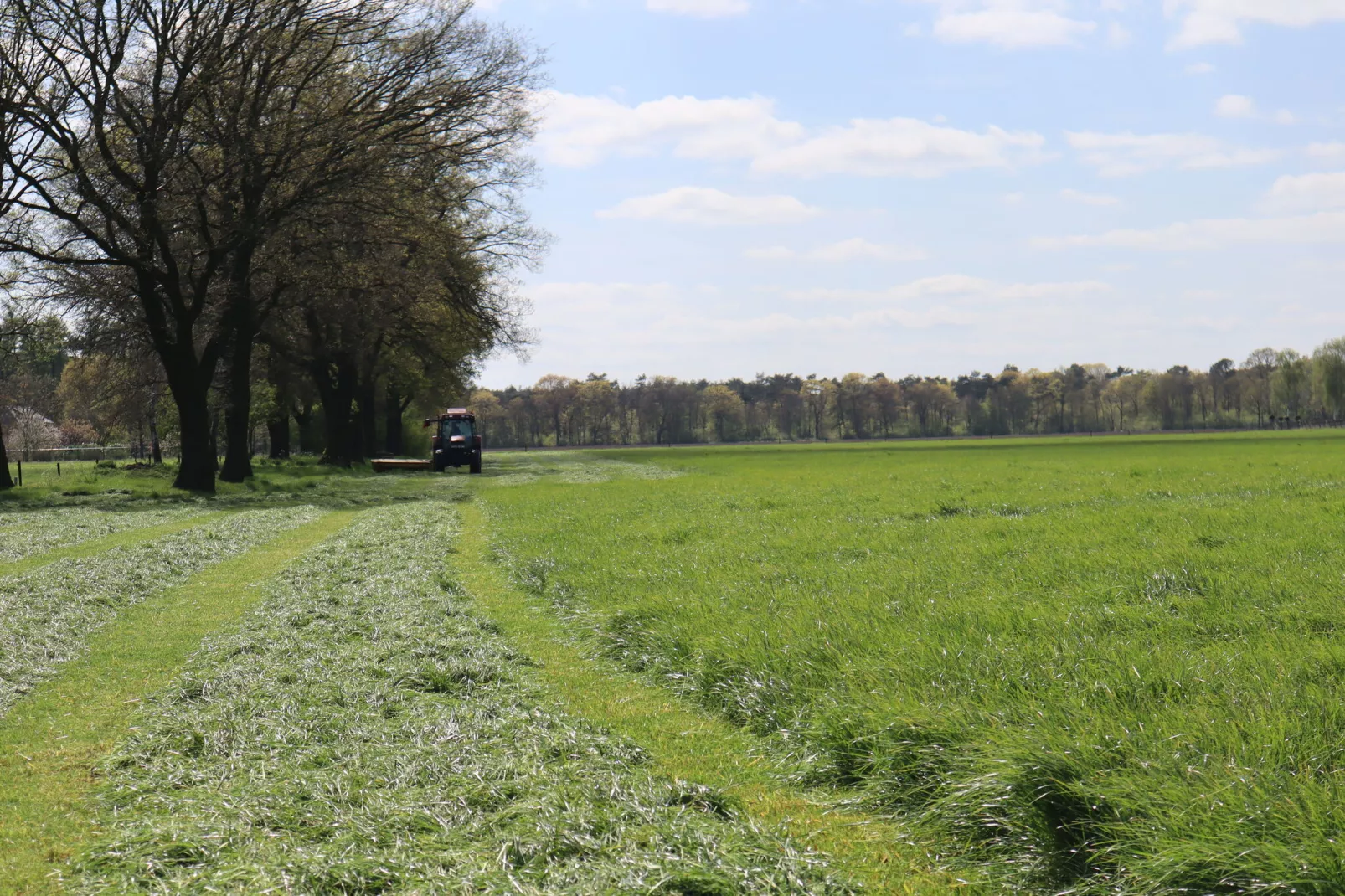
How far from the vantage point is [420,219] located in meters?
36.2

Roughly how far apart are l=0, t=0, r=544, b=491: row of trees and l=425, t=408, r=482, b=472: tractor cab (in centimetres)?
1124

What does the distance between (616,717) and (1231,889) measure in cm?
416

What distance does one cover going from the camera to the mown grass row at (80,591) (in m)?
9.45

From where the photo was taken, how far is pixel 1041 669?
22.2 feet

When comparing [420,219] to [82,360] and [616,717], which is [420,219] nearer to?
[82,360]

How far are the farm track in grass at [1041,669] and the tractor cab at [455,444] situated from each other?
36.7m

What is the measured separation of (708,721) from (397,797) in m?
2.34

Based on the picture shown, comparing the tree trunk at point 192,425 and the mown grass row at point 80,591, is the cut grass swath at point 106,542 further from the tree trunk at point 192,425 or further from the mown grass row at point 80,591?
the tree trunk at point 192,425

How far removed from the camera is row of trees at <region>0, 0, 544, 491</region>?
29.4m

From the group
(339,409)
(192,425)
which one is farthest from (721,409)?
(192,425)

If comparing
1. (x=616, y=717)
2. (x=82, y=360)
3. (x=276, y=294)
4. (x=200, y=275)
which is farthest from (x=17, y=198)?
(x=616, y=717)

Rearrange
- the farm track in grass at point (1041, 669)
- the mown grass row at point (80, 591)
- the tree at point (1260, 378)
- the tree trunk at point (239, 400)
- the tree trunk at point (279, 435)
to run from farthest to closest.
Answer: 1. the tree at point (1260, 378)
2. the tree trunk at point (279, 435)
3. the tree trunk at point (239, 400)
4. the mown grass row at point (80, 591)
5. the farm track in grass at point (1041, 669)

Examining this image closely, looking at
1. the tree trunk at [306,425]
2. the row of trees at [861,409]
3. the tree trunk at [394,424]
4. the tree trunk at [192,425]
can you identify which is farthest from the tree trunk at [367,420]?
the row of trees at [861,409]

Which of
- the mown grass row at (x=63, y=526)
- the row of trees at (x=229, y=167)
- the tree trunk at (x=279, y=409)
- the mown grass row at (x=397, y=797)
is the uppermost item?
the row of trees at (x=229, y=167)
